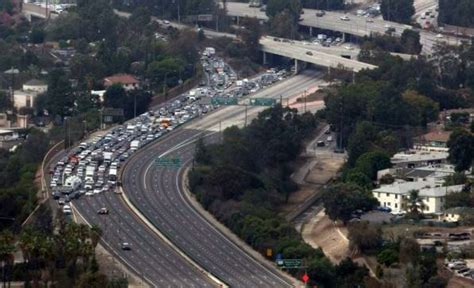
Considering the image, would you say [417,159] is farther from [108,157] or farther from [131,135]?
[131,135]

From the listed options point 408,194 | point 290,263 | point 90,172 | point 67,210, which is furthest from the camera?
point 90,172

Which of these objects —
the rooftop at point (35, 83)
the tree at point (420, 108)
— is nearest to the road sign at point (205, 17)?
the rooftop at point (35, 83)

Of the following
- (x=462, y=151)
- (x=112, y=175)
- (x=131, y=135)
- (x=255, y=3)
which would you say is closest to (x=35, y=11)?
(x=255, y=3)

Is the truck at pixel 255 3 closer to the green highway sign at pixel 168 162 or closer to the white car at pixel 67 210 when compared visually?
the green highway sign at pixel 168 162

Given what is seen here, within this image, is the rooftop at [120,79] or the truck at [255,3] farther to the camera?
the truck at [255,3]

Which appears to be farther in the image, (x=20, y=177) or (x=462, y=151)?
(x=20, y=177)

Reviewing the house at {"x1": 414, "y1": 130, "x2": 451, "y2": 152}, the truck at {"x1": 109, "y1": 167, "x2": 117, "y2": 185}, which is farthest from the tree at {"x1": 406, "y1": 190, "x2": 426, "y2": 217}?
the truck at {"x1": 109, "y1": 167, "x2": 117, "y2": 185}
